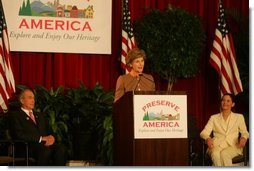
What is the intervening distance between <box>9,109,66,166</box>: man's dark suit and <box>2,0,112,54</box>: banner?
1.84 meters

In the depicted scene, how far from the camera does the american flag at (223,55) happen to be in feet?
23.2

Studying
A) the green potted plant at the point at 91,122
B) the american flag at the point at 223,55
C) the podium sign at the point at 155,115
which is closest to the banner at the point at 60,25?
the green potted plant at the point at 91,122

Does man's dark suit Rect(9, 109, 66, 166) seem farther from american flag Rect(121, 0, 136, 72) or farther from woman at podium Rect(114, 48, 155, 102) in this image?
american flag Rect(121, 0, 136, 72)

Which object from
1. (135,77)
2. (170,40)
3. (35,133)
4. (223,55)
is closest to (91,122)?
(35,133)

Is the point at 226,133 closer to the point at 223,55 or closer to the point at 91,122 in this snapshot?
the point at 91,122

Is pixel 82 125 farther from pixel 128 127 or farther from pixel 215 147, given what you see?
pixel 128 127

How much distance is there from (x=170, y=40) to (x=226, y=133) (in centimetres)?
182

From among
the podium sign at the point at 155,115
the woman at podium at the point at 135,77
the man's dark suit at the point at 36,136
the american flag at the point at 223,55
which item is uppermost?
the american flag at the point at 223,55

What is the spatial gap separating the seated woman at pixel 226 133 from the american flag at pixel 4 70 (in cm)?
246

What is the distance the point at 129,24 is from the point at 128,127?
3578 mm

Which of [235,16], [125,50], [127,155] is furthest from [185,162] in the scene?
[235,16]

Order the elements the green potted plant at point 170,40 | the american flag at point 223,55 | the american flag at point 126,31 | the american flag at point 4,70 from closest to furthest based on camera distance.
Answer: the american flag at point 4,70 → the green potted plant at point 170,40 → the american flag at point 126,31 → the american flag at point 223,55

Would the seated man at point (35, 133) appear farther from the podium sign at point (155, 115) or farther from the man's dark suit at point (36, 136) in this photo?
the podium sign at point (155, 115)

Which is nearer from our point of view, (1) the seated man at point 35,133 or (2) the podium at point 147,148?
(2) the podium at point 147,148
